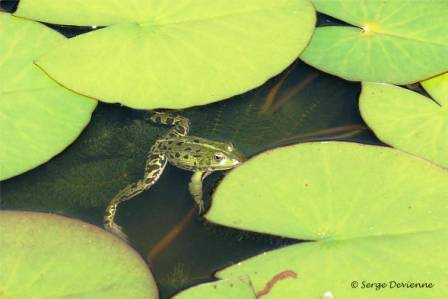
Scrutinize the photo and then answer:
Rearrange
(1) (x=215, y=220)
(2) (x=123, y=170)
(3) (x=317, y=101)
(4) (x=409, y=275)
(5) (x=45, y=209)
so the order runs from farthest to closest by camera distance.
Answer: (3) (x=317, y=101), (2) (x=123, y=170), (5) (x=45, y=209), (1) (x=215, y=220), (4) (x=409, y=275)

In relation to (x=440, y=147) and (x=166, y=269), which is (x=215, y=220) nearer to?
(x=166, y=269)

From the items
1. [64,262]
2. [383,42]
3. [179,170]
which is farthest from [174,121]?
[383,42]

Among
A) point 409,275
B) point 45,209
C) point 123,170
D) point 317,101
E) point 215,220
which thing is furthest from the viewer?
point 317,101

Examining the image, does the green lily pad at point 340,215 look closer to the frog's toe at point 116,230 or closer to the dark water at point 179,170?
the dark water at point 179,170

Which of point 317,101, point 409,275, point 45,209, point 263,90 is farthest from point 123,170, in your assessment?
point 409,275

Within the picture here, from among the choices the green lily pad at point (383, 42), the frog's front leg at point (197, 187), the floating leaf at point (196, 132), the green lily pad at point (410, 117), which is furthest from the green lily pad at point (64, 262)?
the green lily pad at point (383, 42)

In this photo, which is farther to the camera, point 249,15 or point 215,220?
point 249,15

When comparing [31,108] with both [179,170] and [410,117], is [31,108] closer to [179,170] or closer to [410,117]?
[179,170]
